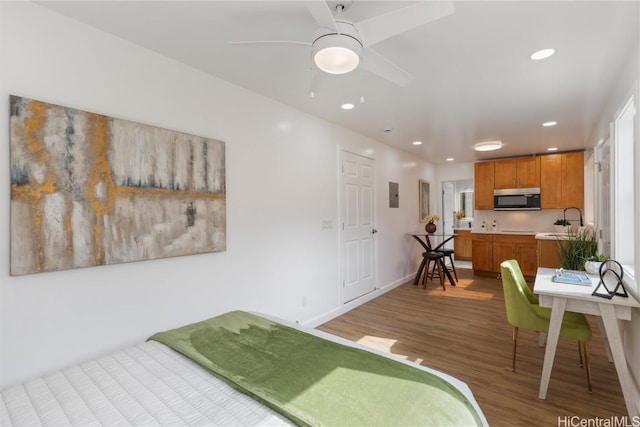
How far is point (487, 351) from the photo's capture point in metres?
2.90

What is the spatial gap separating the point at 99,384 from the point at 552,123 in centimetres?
503

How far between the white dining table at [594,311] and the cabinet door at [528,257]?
11.9ft

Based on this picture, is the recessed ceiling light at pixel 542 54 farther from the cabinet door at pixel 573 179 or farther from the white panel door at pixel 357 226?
the cabinet door at pixel 573 179

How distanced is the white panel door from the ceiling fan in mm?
2458

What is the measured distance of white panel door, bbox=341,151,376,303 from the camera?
4082mm

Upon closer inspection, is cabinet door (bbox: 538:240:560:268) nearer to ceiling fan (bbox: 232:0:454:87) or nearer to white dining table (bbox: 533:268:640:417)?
white dining table (bbox: 533:268:640:417)

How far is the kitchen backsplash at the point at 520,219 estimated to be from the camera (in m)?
5.83

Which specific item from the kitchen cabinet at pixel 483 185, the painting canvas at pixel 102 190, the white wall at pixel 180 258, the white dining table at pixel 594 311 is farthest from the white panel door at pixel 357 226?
the kitchen cabinet at pixel 483 185

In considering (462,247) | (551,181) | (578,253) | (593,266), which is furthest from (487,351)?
(462,247)

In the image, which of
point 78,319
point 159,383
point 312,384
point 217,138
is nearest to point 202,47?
point 217,138

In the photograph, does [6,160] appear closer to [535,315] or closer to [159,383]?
[159,383]

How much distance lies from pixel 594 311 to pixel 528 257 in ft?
13.3

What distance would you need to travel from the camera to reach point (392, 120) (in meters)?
3.71

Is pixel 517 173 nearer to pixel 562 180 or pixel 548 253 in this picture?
pixel 562 180
